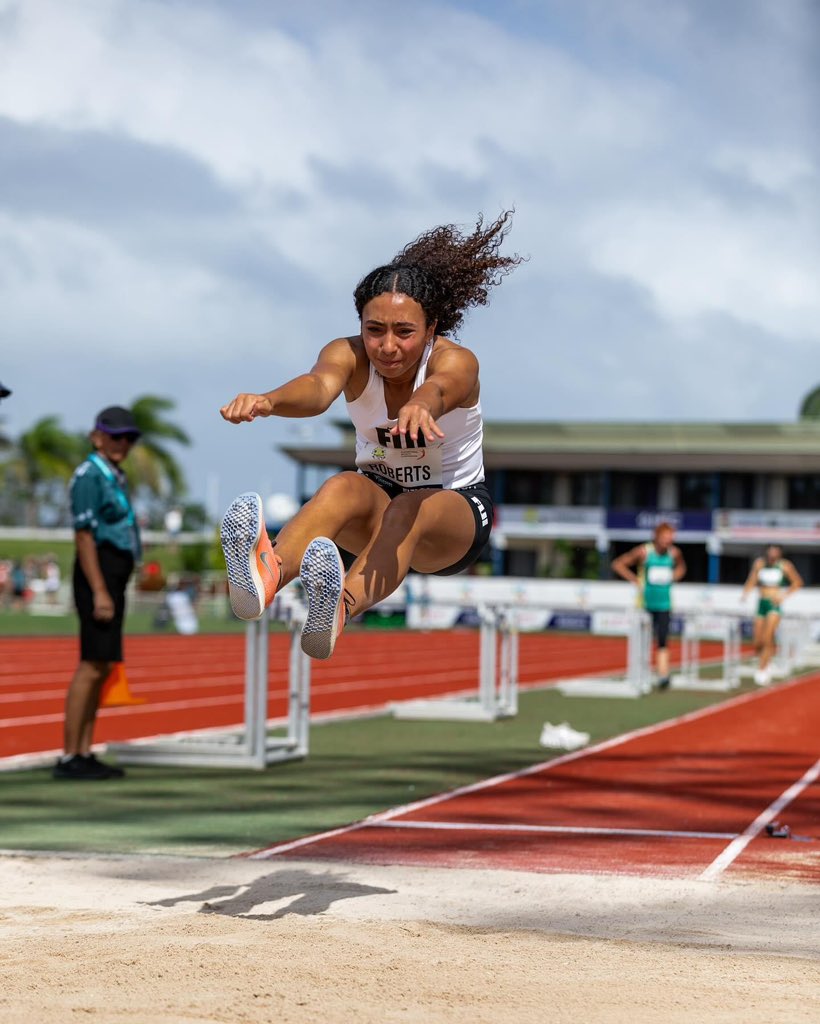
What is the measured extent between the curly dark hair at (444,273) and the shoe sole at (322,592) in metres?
0.92

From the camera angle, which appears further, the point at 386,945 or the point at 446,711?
the point at 446,711

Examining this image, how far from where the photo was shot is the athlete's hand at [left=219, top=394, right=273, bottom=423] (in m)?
4.57

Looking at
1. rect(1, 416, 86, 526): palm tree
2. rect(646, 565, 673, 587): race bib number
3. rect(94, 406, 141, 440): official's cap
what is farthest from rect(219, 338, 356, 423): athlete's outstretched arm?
rect(1, 416, 86, 526): palm tree

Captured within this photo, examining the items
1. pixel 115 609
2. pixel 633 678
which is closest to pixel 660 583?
pixel 633 678

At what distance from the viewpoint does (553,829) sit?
7.51 meters

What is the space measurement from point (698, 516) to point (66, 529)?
32109mm

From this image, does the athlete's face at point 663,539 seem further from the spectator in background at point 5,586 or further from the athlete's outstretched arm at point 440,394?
the spectator in background at point 5,586

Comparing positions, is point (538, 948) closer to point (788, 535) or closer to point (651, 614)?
point (651, 614)

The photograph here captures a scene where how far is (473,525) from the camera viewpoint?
5523mm

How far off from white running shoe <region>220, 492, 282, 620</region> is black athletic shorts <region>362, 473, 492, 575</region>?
0.75 metres

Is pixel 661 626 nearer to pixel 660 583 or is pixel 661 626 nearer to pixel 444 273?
pixel 660 583

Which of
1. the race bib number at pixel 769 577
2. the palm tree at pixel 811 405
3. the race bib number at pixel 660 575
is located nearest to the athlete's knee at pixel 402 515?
the race bib number at pixel 660 575

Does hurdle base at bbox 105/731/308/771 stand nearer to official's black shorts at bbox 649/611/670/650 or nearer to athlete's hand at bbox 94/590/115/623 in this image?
athlete's hand at bbox 94/590/115/623

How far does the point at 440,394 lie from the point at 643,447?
5221 cm
